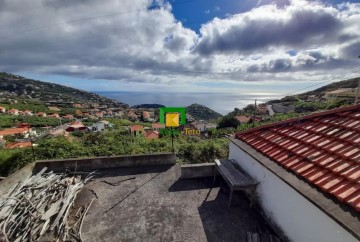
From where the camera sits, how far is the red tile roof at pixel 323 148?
12.6 feet

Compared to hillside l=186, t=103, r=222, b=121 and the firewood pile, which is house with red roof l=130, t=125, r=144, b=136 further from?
hillside l=186, t=103, r=222, b=121

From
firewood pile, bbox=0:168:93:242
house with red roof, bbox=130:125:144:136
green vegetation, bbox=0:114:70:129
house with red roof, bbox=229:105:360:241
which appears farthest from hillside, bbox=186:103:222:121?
firewood pile, bbox=0:168:93:242

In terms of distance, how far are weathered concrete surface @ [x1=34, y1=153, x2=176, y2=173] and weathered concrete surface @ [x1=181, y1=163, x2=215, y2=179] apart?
114 centimetres

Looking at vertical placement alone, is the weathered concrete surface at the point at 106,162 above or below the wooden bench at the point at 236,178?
below

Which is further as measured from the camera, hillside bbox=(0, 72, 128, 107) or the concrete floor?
hillside bbox=(0, 72, 128, 107)

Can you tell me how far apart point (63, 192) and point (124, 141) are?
5.12 meters

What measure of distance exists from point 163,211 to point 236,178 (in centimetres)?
223

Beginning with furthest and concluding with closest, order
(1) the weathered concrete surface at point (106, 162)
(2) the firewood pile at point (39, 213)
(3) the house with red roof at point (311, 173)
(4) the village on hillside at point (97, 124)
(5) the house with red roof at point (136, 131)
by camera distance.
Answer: (4) the village on hillside at point (97, 124)
(5) the house with red roof at point (136, 131)
(1) the weathered concrete surface at point (106, 162)
(2) the firewood pile at point (39, 213)
(3) the house with red roof at point (311, 173)

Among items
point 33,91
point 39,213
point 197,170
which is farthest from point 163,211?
point 33,91

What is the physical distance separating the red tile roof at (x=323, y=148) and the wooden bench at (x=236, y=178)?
2.77 feet

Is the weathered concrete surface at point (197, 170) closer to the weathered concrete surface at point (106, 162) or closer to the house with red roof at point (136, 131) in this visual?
the weathered concrete surface at point (106, 162)

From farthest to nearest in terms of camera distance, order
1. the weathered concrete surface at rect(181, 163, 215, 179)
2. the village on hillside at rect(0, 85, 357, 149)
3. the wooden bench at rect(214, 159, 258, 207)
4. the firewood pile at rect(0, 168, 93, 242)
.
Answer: the village on hillside at rect(0, 85, 357, 149)
the weathered concrete surface at rect(181, 163, 215, 179)
the wooden bench at rect(214, 159, 258, 207)
the firewood pile at rect(0, 168, 93, 242)

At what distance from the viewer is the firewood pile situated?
15.9 ft

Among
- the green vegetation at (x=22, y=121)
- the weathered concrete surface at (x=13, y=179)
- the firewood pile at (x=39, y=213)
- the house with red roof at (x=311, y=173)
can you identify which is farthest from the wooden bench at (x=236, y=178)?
the green vegetation at (x=22, y=121)
